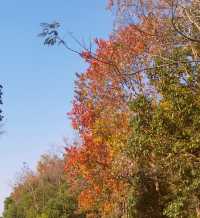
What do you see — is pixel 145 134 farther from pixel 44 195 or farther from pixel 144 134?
pixel 44 195

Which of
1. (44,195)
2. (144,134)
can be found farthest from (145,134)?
(44,195)

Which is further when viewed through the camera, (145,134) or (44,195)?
(44,195)

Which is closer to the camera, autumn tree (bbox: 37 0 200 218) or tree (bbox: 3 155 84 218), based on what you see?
autumn tree (bbox: 37 0 200 218)

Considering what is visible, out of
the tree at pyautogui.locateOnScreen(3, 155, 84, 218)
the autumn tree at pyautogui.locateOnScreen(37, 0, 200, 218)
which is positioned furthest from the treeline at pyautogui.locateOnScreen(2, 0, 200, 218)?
the tree at pyautogui.locateOnScreen(3, 155, 84, 218)

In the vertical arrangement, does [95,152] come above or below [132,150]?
above

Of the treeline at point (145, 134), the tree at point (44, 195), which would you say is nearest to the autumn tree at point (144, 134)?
the treeline at point (145, 134)

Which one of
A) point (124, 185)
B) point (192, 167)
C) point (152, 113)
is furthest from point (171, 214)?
point (124, 185)

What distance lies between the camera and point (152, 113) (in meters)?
22.1

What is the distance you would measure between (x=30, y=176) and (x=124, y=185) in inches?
1661

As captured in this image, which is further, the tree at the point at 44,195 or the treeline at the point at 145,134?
the tree at the point at 44,195

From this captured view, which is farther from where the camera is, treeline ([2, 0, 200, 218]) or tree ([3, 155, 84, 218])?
tree ([3, 155, 84, 218])

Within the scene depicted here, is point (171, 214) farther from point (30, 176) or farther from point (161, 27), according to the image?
point (30, 176)

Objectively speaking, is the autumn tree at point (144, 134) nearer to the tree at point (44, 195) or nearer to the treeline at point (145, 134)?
the treeline at point (145, 134)

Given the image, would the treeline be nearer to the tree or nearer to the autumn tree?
the autumn tree
